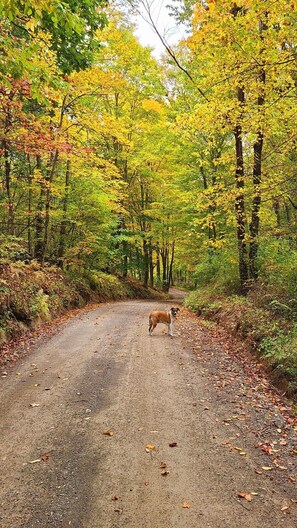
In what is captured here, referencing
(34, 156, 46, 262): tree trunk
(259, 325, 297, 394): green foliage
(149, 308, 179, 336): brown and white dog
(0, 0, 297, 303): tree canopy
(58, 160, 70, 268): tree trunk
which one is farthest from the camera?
(58, 160, 70, 268): tree trunk

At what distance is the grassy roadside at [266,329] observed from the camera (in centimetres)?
631

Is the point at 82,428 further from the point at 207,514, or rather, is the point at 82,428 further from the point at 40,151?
the point at 40,151

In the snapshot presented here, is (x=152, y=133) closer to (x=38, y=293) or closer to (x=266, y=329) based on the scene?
(x=38, y=293)

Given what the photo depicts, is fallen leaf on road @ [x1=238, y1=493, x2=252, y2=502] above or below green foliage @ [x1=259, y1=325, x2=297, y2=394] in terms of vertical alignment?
below

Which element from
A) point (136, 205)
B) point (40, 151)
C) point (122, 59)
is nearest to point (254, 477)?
point (40, 151)

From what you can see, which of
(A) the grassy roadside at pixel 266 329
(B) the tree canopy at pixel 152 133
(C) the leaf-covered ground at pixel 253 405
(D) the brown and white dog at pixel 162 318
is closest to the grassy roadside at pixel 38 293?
(B) the tree canopy at pixel 152 133

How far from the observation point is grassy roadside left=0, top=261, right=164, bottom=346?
9141mm

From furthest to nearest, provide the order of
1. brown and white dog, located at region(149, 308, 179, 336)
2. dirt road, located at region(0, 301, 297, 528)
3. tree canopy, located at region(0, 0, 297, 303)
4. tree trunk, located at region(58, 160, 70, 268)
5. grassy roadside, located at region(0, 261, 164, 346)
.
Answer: tree trunk, located at region(58, 160, 70, 268)
brown and white dog, located at region(149, 308, 179, 336)
grassy roadside, located at region(0, 261, 164, 346)
tree canopy, located at region(0, 0, 297, 303)
dirt road, located at region(0, 301, 297, 528)

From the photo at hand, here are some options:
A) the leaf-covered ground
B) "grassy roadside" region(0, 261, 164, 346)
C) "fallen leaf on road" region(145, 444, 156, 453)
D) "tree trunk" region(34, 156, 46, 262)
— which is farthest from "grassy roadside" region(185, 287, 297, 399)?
"tree trunk" region(34, 156, 46, 262)

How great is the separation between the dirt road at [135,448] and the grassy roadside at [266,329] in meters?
0.63

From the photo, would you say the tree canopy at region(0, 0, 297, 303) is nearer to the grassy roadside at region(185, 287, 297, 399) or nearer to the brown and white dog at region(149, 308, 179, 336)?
the grassy roadside at region(185, 287, 297, 399)

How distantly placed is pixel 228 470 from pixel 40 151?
9671 mm

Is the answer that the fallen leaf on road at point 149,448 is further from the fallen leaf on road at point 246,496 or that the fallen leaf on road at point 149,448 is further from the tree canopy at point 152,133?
the tree canopy at point 152,133

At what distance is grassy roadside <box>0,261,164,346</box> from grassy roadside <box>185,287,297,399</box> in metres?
5.80
